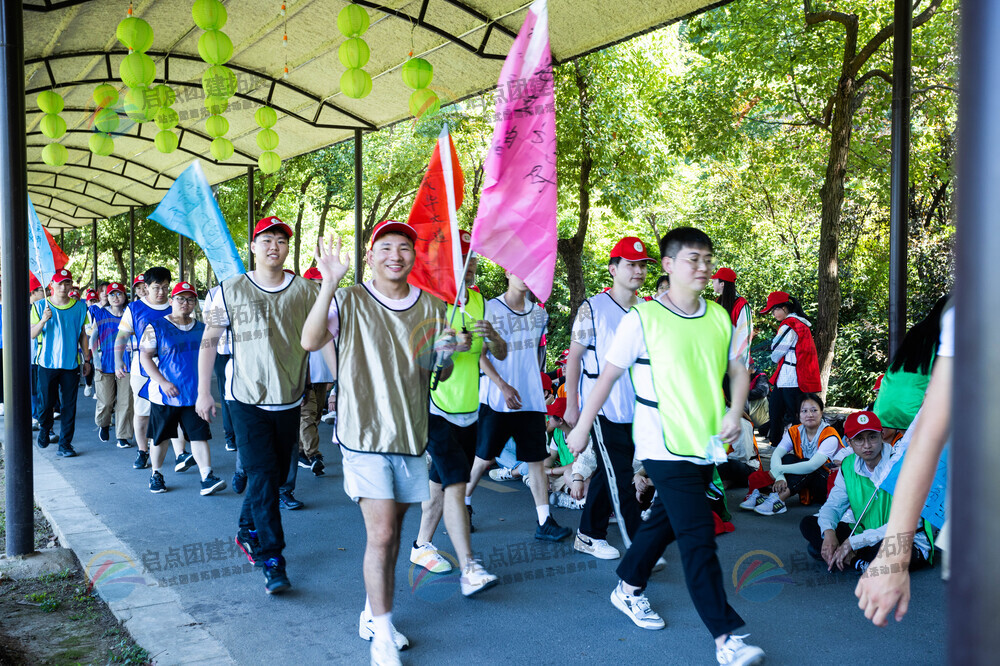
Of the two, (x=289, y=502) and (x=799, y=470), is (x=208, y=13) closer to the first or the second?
(x=289, y=502)

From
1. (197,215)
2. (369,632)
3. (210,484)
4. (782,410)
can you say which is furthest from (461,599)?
(782,410)

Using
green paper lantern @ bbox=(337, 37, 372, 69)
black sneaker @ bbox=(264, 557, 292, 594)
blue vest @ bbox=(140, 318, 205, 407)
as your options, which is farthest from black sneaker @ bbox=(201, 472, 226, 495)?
green paper lantern @ bbox=(337, 37, 372, 69)

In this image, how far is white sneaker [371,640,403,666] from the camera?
3.67m

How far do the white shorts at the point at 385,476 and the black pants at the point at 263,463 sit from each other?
1176 millimetres

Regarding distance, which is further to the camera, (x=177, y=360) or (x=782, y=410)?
(x=782, y=410)

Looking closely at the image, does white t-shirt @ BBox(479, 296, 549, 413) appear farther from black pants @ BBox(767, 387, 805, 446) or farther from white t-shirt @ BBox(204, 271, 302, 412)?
black pants @ BBox(767, 387, 805, 446)

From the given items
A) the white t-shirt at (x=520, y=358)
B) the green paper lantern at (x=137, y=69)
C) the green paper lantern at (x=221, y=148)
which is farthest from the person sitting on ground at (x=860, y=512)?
the green paper lantern at (x=221, y=148)

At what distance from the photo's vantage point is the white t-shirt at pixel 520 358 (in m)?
5.63

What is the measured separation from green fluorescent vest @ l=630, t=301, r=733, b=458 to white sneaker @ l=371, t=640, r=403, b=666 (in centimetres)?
151

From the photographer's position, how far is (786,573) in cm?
513

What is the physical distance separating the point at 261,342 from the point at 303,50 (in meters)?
6.91

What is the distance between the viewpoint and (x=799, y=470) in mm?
6402

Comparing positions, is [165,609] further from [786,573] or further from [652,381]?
[786,573]

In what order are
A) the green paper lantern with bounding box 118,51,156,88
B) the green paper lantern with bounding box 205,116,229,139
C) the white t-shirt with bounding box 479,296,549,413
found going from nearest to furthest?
the white t-shirt with bounding box 479,296,549,413
the green paper lantern with bounding box 118,51,156,88
the green paper lantern with bounding box 205,116,229,139
